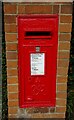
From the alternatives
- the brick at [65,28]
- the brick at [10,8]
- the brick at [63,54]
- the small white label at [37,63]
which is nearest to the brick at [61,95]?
the small white label at [37,63]

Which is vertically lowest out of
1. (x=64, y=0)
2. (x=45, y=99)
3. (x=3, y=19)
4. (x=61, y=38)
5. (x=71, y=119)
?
(x=71, y=119)

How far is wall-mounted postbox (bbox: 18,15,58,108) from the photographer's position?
10.9 ft

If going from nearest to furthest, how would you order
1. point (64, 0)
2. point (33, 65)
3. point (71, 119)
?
1. point (64, 0)
2. point (33, 65)
3. point (71, 119)

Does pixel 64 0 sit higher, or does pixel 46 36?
pixel 64 0

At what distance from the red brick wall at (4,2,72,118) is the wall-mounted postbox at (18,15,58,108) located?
0.19 ft

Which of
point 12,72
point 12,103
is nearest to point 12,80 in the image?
point 12,72

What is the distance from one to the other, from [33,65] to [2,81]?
472 millimetres

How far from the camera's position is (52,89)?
364 centimetres

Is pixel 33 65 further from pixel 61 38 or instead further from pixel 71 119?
pixel 71 119

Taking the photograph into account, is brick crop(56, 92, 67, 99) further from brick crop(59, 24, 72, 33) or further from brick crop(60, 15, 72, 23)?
brick crop(60, 15, 72, 23)

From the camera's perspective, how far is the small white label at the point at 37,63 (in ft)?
11.3

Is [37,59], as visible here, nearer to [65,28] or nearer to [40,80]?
[40,80]

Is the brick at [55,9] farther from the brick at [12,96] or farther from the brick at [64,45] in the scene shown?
the brick at [12,96]

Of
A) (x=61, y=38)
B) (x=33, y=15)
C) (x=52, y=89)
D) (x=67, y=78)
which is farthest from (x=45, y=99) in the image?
(x=33, y=15)
